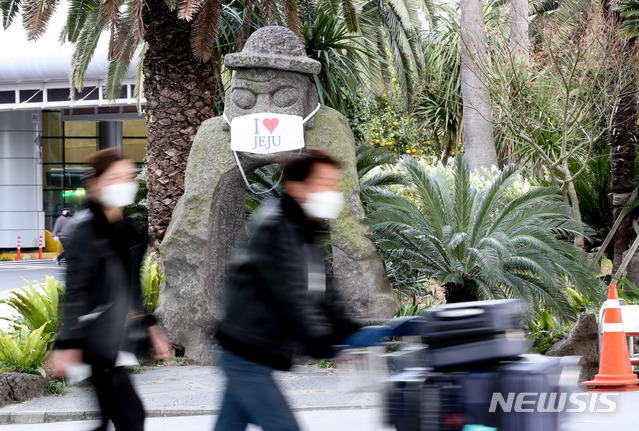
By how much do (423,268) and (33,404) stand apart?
12.8 feet

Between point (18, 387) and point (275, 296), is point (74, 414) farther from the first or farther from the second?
point (275, 296)

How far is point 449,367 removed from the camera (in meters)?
2.93

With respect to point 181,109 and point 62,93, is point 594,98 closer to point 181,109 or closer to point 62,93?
point 181,109

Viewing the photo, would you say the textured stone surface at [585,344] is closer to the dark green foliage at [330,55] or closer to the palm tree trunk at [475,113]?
the dark green foliage at [330,55]

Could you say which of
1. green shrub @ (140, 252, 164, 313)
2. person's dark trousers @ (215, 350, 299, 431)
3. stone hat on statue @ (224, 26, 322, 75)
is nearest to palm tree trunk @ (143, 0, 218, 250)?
green shrub @ (140, 252, 164, 313)

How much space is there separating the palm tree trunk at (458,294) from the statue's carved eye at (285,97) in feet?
8.25

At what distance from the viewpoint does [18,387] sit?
6574mm

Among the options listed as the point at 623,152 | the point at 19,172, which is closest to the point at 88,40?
the point at 623,152

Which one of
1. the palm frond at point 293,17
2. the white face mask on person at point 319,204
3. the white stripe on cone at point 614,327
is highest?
the palm frond at point 293,17

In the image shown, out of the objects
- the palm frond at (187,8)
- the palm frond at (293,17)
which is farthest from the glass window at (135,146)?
the palm frond at (187,8)

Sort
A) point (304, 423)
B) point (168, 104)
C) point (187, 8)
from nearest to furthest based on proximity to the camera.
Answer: point (304, 423) → point (187, 8) → point (168, 104)

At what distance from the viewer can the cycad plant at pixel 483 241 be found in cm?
791

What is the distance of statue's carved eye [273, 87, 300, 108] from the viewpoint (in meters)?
7.98

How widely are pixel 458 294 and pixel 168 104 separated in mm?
4334
